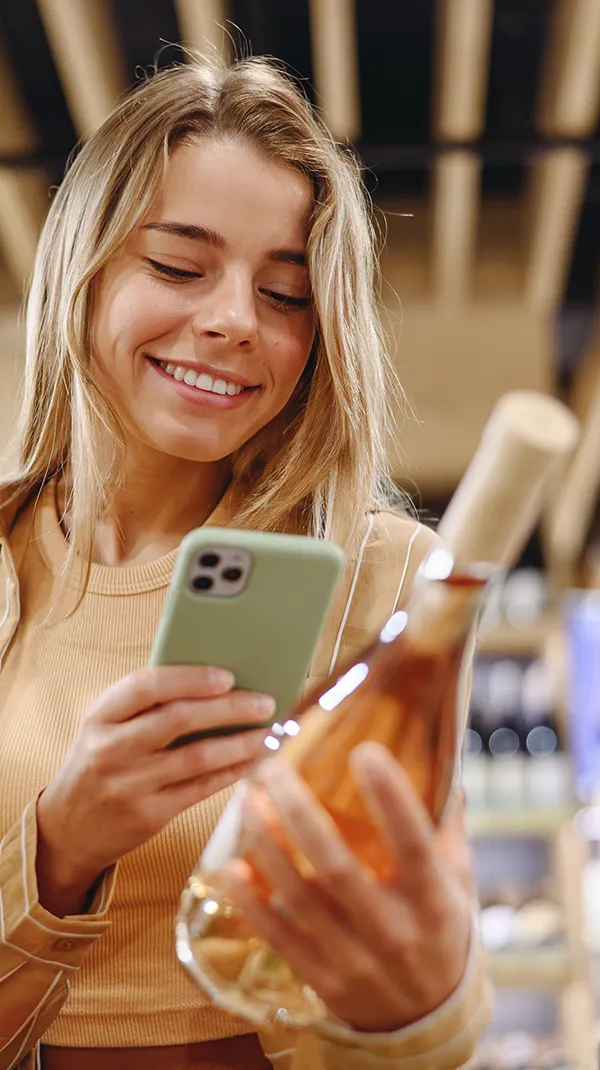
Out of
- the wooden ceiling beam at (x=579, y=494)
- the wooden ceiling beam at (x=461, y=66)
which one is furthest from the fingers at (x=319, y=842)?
the wooden ceiling beam at (x=579, y=494)

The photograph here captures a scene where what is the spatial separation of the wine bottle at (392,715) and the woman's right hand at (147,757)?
0.08 ft

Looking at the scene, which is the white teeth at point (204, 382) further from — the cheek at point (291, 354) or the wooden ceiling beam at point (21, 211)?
the wooden ceiling beam at point (21, 211)

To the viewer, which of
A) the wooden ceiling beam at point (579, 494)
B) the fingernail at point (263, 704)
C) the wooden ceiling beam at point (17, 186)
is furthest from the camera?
the wooden ceiling beam at point (579, 494)

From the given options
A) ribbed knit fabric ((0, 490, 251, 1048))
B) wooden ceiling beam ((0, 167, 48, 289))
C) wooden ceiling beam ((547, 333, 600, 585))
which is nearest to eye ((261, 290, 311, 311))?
ribbed knit fabric ((0, 490, 251, 1048))

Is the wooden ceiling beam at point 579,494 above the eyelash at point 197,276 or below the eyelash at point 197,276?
below

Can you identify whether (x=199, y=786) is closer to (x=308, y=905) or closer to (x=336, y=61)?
(x=308, y=905)

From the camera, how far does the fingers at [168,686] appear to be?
45 centimetres

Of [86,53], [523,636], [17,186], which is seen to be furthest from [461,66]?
[523,636]

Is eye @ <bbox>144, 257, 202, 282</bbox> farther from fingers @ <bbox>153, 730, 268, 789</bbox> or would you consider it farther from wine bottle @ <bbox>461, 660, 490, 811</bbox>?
wine bottle @ <bbox>461, 660, 490, 811</bbox>

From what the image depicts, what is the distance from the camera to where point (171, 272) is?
81 centimetres

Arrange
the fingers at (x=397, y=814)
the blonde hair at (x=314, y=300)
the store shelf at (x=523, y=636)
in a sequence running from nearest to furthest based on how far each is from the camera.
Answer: the fingers at (x=397, y=814) < the blonde hair at (x=314, y=300) < the store shelf at (x=523, y=636)

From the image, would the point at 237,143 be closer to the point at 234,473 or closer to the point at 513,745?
the point at 234,473

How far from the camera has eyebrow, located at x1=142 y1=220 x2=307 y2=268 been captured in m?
0.78

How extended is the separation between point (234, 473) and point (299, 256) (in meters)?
0.20
